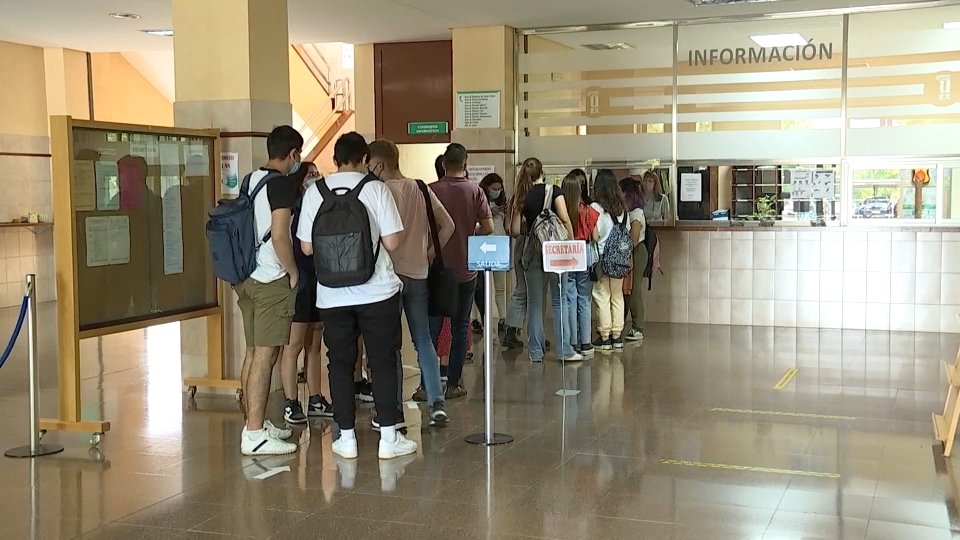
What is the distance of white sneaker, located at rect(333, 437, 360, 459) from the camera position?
5359mm

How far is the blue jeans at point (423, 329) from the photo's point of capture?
596cm

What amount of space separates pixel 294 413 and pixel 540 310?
2521 millimetres

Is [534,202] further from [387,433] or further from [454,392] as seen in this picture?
[387,433]

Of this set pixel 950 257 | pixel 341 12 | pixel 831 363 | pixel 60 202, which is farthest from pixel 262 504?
pixel 950 257

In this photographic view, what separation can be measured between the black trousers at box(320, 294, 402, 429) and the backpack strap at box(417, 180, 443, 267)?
3.03 feet

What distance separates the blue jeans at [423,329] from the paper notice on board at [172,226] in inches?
64.1

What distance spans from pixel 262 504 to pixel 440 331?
2355mm

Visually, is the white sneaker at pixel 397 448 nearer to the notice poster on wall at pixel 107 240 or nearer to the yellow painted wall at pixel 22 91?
the notice poster on wall at pixel 107 240

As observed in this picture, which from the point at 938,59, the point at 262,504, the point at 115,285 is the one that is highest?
the point at 938,59

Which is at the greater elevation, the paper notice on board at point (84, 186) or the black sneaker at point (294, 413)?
the paper notice on board at point (84, 186)

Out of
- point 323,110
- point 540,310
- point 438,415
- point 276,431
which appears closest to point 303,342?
point 276,431

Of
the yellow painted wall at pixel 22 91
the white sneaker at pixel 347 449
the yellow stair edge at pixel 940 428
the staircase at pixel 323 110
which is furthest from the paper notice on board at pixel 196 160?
the staircase at pixel 323 110

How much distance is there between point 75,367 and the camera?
19.0 ft

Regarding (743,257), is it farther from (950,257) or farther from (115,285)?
(115,285)
